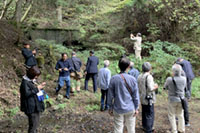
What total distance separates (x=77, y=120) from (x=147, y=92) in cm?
251

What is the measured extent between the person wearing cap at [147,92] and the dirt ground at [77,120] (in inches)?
25.3

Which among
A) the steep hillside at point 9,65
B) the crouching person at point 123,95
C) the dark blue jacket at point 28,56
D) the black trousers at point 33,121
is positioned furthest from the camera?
the dark blue jacket at point 28,56

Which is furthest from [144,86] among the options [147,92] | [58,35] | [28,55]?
[58,35]

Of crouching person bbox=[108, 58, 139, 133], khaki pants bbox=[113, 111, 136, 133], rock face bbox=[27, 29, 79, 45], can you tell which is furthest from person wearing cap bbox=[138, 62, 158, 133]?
rock face bbox=[27, 29, 79, 45]

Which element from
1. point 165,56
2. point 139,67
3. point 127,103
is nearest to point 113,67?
point 139,67

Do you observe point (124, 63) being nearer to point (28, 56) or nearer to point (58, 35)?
point (28, 56)

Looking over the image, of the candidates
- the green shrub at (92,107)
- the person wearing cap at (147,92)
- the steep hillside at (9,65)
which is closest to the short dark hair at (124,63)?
the person wearing cap at (147,92)

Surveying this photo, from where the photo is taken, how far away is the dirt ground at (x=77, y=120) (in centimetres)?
507

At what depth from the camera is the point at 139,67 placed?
444 inches

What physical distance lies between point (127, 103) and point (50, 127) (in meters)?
2.68

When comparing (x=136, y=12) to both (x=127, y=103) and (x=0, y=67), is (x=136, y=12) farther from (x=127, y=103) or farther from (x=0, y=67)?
(x=127, y=103)

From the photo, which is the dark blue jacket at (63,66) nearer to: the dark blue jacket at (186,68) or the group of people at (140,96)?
the group of people at (140,96)

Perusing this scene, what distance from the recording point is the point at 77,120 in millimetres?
5758

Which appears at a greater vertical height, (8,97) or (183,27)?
(183,27)
